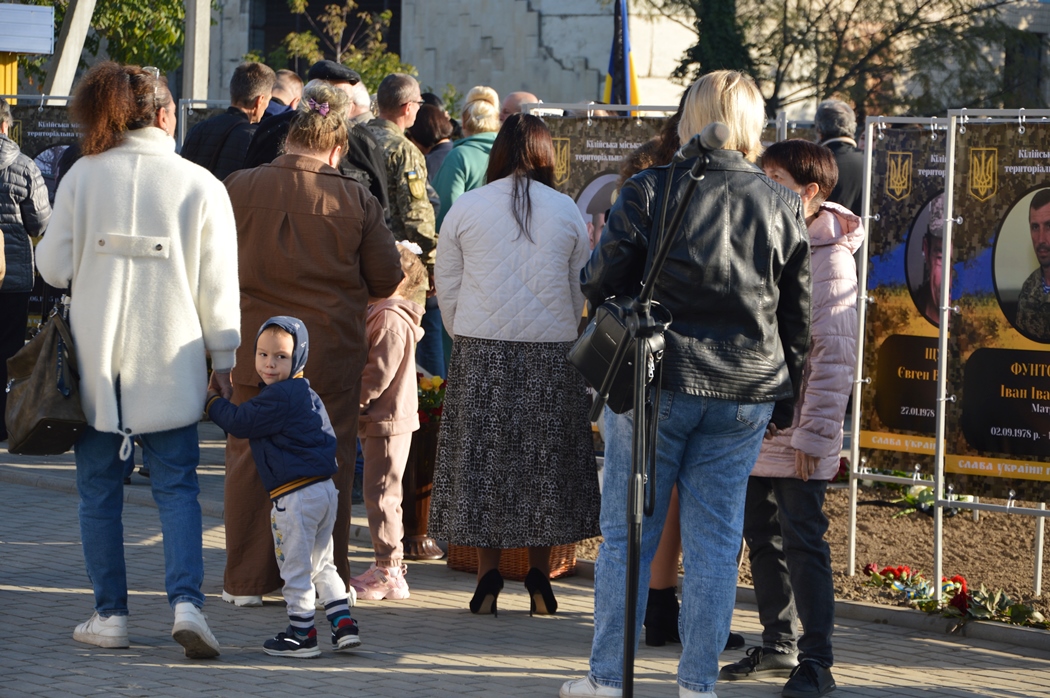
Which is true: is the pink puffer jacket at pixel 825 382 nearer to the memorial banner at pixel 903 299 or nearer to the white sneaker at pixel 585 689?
the white sneaker at pixel 585 689

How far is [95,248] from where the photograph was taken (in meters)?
5.21

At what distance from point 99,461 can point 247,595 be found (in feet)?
3.50

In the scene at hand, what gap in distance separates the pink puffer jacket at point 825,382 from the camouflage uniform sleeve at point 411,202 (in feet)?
10.3

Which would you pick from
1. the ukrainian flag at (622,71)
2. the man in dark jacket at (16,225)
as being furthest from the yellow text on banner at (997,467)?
the ukrainian flag at (622,71)

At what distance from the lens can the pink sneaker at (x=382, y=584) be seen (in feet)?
→ 21.1

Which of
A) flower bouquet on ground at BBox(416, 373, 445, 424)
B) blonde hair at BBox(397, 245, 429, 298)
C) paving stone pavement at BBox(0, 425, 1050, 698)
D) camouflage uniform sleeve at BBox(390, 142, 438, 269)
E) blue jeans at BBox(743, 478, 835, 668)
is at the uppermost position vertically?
camouflage uniform sleeve at BBox(390, 142, 438, 269)

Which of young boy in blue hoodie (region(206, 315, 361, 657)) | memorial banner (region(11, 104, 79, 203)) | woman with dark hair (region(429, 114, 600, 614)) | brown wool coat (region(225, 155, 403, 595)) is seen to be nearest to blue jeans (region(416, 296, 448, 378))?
woman with dark hair (region(429, 114, 600, 614))

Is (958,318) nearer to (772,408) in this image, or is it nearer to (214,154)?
(772,408)

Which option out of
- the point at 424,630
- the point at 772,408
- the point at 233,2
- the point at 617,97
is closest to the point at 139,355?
the point at 424,630

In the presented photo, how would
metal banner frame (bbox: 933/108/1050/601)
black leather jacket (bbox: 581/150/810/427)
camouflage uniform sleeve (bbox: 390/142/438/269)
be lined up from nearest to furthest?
black leather jacket (bbox: 581/150/810/427) → metal banner frame (bbox: 933/108/1050/601) → camouflage uniform sleeve (bbox: 390/142/438/269)

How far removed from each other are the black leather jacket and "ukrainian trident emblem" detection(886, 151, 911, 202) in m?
2.54

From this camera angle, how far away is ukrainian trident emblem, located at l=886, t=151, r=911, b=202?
6.98 metres

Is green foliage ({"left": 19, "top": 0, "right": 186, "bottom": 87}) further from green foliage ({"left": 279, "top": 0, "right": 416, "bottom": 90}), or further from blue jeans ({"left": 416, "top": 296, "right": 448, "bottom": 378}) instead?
blue jeans ({"left": 416, "top": 296, "right": 448, "bottom": 378})

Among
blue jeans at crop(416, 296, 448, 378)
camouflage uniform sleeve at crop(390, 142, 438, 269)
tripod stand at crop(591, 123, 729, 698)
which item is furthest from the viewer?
blue jeans at crop(416, 296, 448, 378)
